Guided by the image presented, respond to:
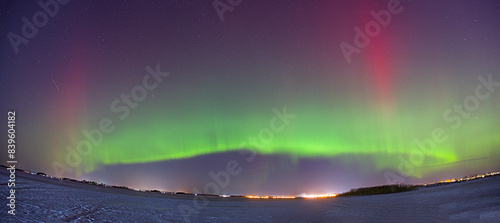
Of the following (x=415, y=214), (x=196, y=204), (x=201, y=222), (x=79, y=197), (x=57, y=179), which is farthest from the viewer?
(x=57, y=179)

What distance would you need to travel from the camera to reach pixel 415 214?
4.52m

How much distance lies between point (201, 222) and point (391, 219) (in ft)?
8.66

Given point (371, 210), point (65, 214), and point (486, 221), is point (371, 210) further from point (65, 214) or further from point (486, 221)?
point (65, 214)

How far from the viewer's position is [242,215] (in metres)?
4.26

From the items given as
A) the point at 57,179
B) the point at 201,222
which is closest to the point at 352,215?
the point at 201,222

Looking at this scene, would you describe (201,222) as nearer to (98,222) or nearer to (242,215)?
(242,215)

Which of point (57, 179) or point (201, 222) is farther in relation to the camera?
point (57, 179)

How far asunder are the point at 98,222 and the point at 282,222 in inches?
87.3

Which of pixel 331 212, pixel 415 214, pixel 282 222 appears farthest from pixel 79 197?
pixel 415 214

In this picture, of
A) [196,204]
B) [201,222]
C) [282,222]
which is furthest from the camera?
[196,204]

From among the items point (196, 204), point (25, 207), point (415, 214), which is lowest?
point (415, 214)

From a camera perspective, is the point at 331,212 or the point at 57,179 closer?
the point at 331,212

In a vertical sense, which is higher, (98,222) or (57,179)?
(57,179)

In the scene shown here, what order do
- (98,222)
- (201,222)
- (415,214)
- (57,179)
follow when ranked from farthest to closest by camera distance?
(57,179)
(415,214)
(201,222)
(98,222)
